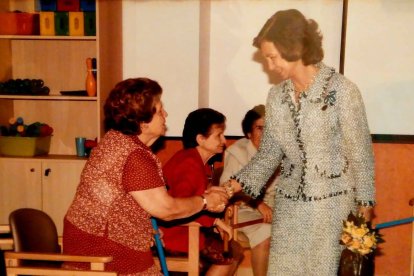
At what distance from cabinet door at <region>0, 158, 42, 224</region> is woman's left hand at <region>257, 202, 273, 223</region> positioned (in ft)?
5.15

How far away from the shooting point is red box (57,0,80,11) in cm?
404

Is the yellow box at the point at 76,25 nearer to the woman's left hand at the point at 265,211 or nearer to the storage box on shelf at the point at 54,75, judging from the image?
the storage box on shelf at the point at 54,75

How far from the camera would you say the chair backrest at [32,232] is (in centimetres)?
226

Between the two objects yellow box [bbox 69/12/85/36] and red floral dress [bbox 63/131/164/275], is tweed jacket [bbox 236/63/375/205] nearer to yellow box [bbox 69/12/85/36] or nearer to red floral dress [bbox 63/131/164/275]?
red floral dress [bbox 63/131/164/275]

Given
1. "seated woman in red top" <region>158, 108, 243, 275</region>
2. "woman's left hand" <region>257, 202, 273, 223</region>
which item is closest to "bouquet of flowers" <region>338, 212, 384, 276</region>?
"seated woman in red top" <region>158, 108, 243, 275</region>

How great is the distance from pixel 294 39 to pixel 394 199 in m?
2.44

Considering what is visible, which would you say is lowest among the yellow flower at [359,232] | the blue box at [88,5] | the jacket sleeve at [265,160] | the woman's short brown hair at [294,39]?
the yellow flower at [359,232]

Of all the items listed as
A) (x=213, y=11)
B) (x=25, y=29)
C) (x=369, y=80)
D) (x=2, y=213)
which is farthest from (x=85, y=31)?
(x=369, y=80)

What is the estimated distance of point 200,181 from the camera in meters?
2.96

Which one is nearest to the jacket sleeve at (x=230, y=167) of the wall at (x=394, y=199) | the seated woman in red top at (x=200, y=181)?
the seated woman in red top at (x=200, y=181)

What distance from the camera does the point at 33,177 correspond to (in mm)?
4074

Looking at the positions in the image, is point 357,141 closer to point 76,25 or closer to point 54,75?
point 76,25

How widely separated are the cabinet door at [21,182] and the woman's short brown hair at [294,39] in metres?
2.47

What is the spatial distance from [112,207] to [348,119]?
3.03ft
